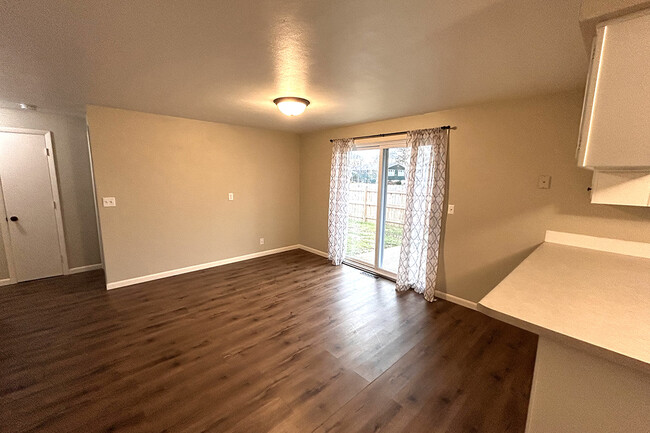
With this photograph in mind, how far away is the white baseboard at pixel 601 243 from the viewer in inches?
81.0

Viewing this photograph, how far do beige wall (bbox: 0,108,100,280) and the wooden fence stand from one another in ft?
14.3

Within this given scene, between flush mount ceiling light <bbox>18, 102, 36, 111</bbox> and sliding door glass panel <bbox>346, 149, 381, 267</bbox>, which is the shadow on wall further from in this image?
flush mount ceiling light <bbox>18, 102, 36, 111</bbox>

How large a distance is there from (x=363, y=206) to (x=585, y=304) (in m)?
3.40

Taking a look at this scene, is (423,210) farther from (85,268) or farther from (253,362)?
(85,268)

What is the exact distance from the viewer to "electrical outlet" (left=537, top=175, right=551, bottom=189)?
2.50 metres

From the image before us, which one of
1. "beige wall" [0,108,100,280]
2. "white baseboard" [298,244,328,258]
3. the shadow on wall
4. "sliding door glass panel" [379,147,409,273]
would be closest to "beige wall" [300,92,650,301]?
the shadow on wall

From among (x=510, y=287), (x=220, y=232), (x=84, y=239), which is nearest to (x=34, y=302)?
(x=84, y=239)

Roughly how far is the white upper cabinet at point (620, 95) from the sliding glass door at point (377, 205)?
2442mm

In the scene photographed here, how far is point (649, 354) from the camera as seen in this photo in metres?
0.81

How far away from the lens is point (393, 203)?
3.96 meters

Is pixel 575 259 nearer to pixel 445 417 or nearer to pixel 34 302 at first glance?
pixel 445 417

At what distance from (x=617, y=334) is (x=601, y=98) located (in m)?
0.95

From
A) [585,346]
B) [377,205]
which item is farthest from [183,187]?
[585,346]

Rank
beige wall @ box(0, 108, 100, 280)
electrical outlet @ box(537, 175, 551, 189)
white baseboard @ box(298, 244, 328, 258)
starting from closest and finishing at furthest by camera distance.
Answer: electrical outlet @ box(537, 175, 551, 189), beige wall @ box(0, 108, 100, 280), white baseboard @ box(298, 244, 328, 258)
